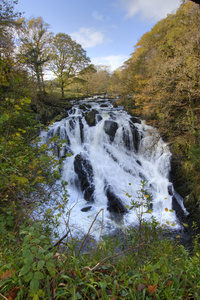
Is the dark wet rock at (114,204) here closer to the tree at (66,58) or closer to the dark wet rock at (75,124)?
the dark wet rock at (75,124)

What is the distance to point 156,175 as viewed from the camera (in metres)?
9.12

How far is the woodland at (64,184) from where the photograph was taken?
1.31 meters

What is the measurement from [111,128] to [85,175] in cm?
427

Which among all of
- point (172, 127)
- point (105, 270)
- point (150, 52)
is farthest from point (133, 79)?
point (105, 270)

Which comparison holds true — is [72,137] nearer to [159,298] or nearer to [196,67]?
[196,67]

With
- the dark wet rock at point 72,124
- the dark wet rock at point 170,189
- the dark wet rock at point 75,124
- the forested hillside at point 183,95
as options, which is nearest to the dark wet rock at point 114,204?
the dark wet rock at point 170,189

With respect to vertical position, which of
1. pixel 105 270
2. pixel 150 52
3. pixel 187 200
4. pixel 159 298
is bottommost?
pixel 187 200

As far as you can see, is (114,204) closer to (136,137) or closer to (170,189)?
(170,189)

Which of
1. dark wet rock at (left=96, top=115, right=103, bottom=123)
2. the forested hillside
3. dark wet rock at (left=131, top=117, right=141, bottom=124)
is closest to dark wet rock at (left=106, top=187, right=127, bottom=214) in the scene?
the forested hillside

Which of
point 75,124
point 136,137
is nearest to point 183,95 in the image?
point 136,137

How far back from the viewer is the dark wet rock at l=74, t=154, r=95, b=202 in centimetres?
823

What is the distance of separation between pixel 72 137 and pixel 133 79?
28.6 ft

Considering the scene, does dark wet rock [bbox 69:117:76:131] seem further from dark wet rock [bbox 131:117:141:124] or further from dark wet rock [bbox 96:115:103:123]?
dark wet rock [bbox 131:117:141:124]

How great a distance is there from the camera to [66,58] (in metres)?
21.9
